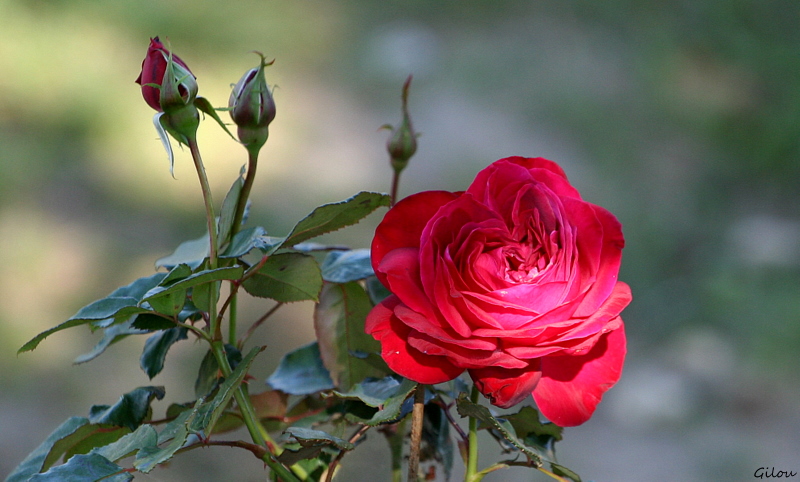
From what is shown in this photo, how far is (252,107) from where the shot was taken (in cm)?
28

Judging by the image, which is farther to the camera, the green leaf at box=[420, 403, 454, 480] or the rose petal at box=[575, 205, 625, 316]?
the green leaf at box=[420, 403, 454, 480]

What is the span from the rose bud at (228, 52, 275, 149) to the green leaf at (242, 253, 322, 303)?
0.05 metres

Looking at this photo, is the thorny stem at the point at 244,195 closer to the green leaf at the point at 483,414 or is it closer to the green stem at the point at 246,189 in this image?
the green stem at the point at 246,189

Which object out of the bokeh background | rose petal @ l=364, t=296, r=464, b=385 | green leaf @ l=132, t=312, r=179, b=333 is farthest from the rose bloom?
the bokeh background

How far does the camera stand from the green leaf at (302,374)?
36 cm

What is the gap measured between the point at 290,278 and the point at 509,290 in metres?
0.10

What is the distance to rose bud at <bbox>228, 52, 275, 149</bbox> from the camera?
28cm

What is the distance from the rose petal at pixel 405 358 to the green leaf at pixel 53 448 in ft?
0.53

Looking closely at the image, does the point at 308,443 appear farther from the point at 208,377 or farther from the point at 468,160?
the point at 468,160

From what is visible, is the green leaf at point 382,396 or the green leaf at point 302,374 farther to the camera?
the green leaf at point 302,374
